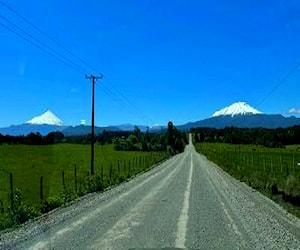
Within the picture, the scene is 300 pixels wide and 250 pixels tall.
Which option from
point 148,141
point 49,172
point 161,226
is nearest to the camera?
point 161,226

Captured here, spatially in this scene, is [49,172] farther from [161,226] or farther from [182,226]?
[182,226]

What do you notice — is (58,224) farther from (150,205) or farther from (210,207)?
(210,207)

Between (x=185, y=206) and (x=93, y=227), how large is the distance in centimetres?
649

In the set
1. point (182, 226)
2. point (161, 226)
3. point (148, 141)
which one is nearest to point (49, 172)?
point (161, 226)

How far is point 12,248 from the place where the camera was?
35.6 ft

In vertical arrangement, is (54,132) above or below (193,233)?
above

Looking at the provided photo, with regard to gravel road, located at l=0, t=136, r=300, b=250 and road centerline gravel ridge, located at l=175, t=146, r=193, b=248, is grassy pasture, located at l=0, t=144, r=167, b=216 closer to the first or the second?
gravel road, located at l=0, t=136, r=300, b=250

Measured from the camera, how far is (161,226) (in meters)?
13.9

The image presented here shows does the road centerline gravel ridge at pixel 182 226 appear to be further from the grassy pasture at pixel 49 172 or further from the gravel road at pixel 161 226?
the grassy pasture at pixel 49 172

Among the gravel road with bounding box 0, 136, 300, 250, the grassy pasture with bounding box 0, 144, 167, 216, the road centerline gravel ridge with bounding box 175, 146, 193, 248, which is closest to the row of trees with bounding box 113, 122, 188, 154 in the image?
the grassy pasture with bounding box 0, 144, 167, 216

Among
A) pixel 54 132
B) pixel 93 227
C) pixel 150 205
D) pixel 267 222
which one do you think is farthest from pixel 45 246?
pixel 54 132

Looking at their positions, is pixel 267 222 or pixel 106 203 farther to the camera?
pixel 106 203

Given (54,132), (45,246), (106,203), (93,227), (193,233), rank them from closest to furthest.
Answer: (45,246), (193,233), (93,227), (106,203), (54,132)

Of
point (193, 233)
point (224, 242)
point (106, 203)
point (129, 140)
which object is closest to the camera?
point (224, 242)
